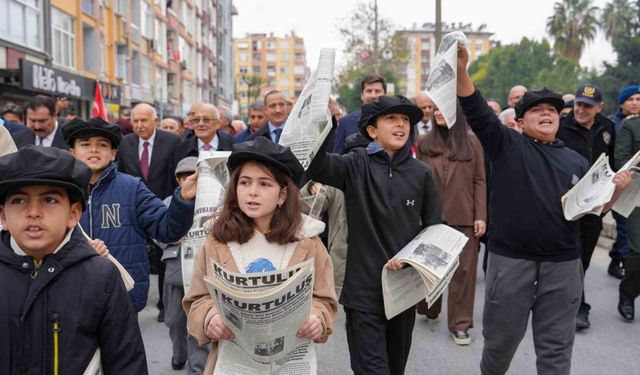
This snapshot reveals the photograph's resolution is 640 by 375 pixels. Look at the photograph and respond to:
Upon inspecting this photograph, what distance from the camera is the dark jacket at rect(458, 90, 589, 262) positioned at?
3713mm

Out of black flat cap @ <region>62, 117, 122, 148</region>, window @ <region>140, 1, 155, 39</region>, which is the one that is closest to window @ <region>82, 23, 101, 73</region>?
window @ <region>140, 1, 155, 39</region>

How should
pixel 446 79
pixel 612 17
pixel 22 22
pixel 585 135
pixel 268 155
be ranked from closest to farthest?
pixel 268 155 < pixel 446 79 < pixel 585 135 < pixel 22 22 < pixel 612 17

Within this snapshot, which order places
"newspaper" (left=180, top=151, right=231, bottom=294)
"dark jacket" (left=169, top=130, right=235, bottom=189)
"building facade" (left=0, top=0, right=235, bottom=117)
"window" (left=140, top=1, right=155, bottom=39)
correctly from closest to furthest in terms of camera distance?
"newspaper" (left=180, top=151, right=231, bottom=294) → "dark jacket" (left=169, top=130, right=235, bottom=189) → "building facade" (left=0, top=0, right=235, bottom=117) → "window" (left=140, top=1, right=155, bottom=39)

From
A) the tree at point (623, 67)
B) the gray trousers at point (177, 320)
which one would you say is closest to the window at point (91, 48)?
the tree at point (623, 67)

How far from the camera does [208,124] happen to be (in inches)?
239

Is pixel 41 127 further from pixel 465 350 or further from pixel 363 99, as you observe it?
pixel 465 350

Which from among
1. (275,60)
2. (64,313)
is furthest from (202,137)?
(275,60)

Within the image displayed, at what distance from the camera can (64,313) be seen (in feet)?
6.87

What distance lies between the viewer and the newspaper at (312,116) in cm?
279

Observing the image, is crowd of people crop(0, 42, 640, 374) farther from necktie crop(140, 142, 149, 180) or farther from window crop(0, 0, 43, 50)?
window crop(0, 0, 43, 50)

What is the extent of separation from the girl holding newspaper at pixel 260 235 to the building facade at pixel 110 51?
53.5 feet

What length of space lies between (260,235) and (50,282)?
930mm

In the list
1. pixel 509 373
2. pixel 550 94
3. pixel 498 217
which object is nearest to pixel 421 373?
pixel 509 373

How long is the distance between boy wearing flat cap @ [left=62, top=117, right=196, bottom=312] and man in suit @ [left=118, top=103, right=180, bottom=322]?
8.39ft
